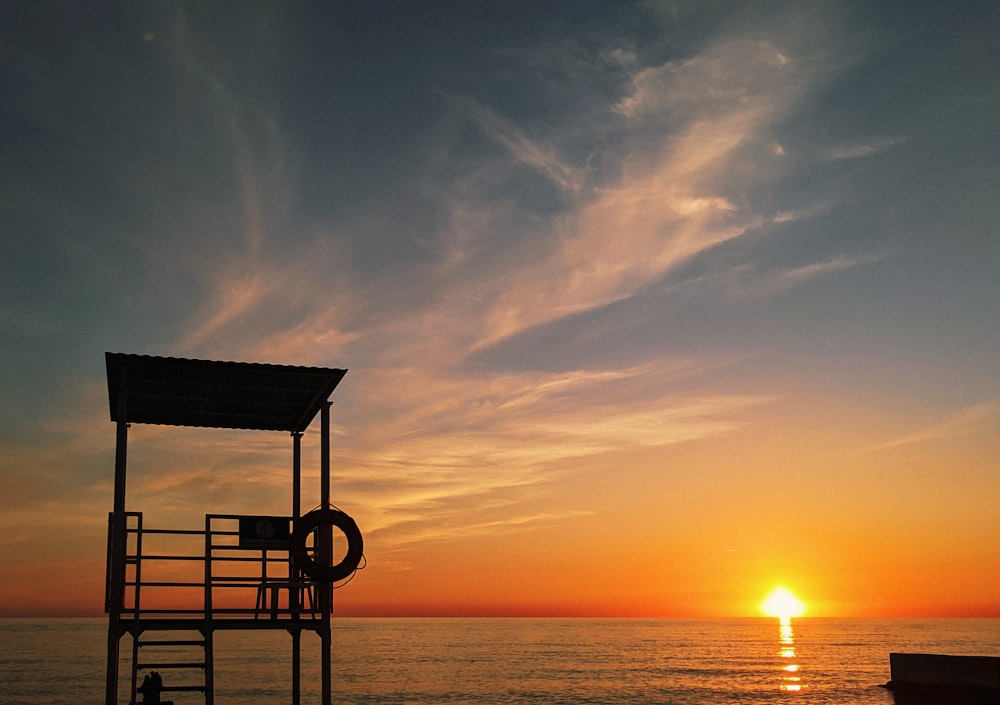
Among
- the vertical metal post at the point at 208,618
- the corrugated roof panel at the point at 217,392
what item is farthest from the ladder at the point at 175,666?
the corrugated roof panel at the point at 217,392

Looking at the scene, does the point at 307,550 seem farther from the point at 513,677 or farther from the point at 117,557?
the point at 513,677

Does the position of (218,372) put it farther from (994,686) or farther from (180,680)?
(180,680)

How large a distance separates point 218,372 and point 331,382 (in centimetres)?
176

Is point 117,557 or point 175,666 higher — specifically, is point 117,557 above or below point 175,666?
above

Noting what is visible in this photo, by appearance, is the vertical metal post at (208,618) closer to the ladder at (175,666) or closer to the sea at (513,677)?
the ladder at (175,666)

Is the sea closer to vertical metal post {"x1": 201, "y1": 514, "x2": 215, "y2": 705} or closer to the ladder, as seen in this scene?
the ladder

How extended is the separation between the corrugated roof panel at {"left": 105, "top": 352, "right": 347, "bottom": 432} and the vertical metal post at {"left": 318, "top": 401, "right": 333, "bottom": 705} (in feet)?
1.71

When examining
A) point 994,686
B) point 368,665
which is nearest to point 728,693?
point 994,686

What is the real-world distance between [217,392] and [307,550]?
3048mm

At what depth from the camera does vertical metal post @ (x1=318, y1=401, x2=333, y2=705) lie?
47.2ft

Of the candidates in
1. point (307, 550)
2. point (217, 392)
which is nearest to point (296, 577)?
point (307, 550)

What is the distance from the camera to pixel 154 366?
45.4 ft

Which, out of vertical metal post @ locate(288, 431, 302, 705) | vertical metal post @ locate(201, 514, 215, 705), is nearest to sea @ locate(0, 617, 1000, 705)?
vertical metal post @ locate(288, 431, 302, 705)

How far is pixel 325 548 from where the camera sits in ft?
47.4
